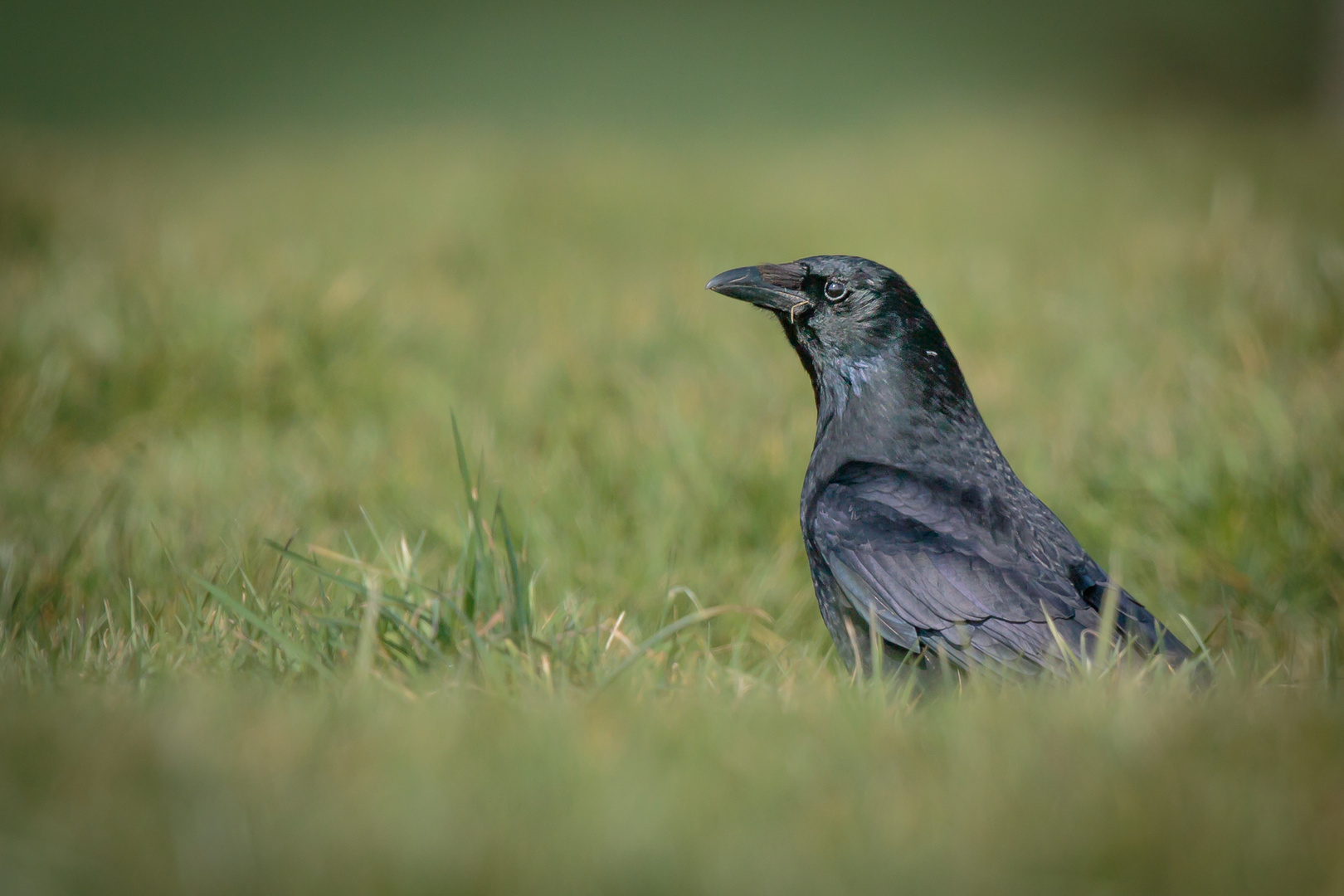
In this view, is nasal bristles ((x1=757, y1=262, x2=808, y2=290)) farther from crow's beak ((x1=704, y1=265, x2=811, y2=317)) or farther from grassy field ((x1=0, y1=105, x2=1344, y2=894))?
grassy field ((x1=0, y1=105, x2=1344, y2=894))

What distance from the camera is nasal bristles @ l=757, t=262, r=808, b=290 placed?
313 cm

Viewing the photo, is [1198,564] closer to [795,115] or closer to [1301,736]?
[1301,736]

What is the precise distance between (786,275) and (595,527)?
958 mm

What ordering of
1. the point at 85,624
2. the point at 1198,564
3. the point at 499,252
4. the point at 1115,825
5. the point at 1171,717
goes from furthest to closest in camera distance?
the point at 499,252
the point at 1198,564
the point at 85,624
the point at 1171,717
the point at 1115,825

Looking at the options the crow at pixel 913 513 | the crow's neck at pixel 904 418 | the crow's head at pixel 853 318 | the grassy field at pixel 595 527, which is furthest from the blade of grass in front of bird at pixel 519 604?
the crow's head at pixel 853 318

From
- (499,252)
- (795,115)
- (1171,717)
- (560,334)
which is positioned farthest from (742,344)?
(795,115)

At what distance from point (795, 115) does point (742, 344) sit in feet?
26.7

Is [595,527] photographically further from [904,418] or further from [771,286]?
[904,418]

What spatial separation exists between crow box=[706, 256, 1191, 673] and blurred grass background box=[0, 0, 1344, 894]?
9.3 inches

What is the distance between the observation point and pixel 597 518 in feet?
11.6

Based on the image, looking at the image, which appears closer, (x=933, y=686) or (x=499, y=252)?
(x=933, y=686)

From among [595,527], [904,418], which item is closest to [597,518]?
[595,527]

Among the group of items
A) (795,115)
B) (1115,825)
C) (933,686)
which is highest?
(795,115)

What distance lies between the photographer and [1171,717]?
1712mm
